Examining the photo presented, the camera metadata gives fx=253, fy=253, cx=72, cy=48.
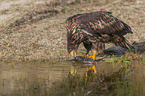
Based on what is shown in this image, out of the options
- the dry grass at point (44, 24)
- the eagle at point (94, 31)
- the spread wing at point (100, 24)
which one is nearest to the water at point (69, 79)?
the eagle at point (94, 31)

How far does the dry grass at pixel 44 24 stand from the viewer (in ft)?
32.9

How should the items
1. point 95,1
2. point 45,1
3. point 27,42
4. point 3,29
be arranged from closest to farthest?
point 27,42 → point 3,29 → point 45,1 → point 95,1

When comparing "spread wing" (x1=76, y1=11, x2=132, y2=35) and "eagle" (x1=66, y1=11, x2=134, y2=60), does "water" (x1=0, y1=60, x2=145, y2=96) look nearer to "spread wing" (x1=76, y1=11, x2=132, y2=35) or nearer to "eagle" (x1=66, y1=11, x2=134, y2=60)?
"eagle" (x1=66, y1=11, x2=134, y2=60)

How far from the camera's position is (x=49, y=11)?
50.1 ft

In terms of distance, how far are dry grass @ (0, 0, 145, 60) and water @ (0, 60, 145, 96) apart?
174 cm

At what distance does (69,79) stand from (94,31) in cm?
300

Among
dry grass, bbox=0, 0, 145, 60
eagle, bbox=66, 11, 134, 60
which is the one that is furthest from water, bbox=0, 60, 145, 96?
dry grass, bbox=0, 0, 145, 60

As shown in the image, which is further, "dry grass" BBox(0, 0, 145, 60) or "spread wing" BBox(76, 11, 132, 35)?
"dry grass" BBox(0, 0, 145, 60)

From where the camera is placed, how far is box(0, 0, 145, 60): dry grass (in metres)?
10.0

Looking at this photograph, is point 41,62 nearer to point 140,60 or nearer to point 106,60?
point 106,60

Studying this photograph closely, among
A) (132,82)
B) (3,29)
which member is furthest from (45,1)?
(132,82)

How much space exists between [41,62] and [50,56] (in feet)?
3.15

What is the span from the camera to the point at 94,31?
8328 mm

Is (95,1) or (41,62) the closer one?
(41,62)
